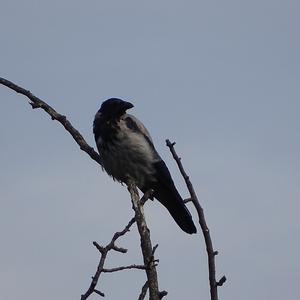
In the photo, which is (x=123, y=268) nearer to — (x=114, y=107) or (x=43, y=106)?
(x=43, y=106)

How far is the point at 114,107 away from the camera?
8688 millimetres

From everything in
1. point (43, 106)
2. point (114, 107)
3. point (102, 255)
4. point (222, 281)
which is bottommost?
point (222, 281)

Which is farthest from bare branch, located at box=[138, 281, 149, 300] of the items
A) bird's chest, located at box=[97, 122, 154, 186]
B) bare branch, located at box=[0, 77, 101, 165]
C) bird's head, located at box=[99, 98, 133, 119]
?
bird's head, located at box=[99, 98, 133, 119]

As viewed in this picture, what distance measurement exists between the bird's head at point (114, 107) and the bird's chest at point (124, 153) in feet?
0.63

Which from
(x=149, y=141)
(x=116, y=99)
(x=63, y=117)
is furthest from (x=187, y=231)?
(x=63, y=117)

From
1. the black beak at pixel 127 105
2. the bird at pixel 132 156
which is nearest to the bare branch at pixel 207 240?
the bird at pixel 132 156

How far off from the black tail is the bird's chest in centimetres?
46

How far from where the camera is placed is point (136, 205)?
470 cm

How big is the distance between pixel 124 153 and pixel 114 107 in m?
→ 0.71

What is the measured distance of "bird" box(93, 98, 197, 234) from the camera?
26.9 feet

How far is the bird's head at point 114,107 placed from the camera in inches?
337

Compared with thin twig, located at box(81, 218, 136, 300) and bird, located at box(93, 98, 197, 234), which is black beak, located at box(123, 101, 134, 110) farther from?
thin twig, located at box(81, 218, 136, 300)

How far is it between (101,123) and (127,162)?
20.9 inches

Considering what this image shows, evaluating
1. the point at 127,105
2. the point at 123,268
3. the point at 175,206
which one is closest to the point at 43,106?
the point at 123,268
